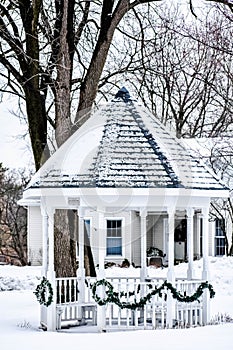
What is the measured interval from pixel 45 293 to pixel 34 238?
2179 cm

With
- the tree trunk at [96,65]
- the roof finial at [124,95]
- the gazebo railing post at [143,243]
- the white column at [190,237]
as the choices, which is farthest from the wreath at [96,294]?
the tree trunk at [96,65]

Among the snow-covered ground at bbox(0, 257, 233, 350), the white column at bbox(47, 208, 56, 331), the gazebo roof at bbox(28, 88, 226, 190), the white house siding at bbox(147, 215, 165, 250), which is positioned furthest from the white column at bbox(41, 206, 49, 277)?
the white house siding at bbox(147, 215, 165, 250)

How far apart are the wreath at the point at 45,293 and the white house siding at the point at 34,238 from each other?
21.5 meters

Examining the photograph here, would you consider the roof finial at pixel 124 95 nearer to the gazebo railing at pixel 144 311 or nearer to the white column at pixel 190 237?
the white column at pixel 190 237

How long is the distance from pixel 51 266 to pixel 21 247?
97.0 ft

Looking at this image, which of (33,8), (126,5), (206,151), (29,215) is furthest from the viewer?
(29,215)

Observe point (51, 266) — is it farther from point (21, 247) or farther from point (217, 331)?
point (21, 247)

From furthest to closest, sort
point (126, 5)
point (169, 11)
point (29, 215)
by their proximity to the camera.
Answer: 1. point (29, 215)
2. point (169, 11)
3. point (126, 5)

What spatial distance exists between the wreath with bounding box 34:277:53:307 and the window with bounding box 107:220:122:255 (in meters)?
19.2

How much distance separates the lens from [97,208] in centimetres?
1439

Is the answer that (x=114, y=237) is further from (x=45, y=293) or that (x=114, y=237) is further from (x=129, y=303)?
(x=129, y=303)

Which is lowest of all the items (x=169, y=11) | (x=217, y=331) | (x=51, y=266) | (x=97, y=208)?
(x=217, y=331)

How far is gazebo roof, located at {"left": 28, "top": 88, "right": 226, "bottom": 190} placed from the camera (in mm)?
14352

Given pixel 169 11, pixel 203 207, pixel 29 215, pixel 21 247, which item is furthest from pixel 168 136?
pixel 21 247
